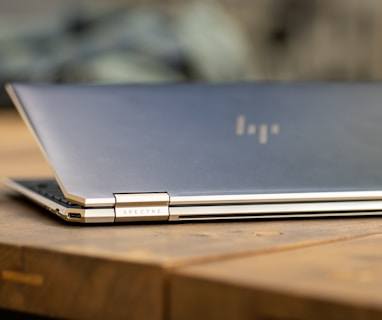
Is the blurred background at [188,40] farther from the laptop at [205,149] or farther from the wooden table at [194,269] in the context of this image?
the wooden table at [194,269]

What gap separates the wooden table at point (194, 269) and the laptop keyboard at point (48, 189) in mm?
18

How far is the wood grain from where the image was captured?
0.35 meters

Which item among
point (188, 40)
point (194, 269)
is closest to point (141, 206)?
point (194, 269)

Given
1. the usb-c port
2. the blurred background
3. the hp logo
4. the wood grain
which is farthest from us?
the blurred background

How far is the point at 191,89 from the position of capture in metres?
0.71

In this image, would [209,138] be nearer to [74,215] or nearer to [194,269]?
[74,215]

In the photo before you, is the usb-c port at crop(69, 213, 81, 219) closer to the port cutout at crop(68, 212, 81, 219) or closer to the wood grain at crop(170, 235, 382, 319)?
the port cutout at crop(68, 212, 81, 219)

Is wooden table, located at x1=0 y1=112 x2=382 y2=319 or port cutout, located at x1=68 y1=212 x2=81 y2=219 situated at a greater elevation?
port cutout, located at x1=68 y1=212 x2=81 y2=219

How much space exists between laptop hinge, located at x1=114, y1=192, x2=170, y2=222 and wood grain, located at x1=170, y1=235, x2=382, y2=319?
127 mm

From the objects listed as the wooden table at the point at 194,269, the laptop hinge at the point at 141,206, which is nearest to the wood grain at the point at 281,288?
the wooden table at the point at 194,269

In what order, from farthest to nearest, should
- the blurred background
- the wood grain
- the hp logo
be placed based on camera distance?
the blurred background, the hp logo, the wood grain

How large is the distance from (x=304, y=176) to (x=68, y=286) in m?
0.22

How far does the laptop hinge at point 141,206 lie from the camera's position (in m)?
0.56

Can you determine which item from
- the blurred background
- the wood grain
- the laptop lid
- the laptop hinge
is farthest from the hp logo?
the blurred background
